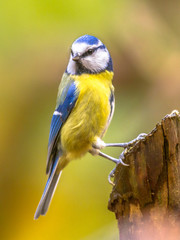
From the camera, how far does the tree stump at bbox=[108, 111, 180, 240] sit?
1210mm

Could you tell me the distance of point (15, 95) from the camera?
1.92 meters

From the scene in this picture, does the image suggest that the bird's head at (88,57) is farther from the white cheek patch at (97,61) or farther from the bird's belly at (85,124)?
the bird's belly at (85,124)

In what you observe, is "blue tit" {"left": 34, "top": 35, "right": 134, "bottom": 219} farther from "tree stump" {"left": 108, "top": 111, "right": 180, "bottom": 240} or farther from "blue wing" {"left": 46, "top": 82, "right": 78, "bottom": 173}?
"tree stump" {"left": 108, "top": 111, "right": 180, "bottom": 240}

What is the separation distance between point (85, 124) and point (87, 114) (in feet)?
0.13

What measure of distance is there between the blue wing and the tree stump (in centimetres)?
58

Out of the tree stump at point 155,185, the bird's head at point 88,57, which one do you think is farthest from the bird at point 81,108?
the tree stump at point 155,185

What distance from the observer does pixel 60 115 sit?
184 centimetres

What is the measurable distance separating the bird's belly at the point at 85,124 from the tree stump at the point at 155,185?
1.64 feet

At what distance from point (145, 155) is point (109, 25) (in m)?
1.03

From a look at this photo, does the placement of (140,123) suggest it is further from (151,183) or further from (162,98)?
(151,183)

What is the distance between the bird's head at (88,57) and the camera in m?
1.77

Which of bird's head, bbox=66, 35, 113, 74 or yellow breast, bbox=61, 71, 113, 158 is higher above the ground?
Result: bird's head, bbox=66, 35, 113, 74

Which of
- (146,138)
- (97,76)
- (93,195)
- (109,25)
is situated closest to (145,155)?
(146,138)

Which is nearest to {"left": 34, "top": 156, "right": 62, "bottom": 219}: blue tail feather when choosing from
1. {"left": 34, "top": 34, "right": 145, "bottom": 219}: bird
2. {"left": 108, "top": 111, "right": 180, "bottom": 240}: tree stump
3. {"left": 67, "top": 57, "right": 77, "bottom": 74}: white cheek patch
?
{"left": 34, "top": 34, "right": 145, "bottom": 219}: bird
